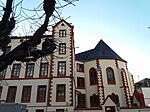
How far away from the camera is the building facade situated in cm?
1895

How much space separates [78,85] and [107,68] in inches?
209

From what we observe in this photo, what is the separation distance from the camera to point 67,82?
64.9ft

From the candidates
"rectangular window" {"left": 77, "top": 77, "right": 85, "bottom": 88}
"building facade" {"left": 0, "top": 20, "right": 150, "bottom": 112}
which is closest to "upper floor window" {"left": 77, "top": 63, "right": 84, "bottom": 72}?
"building facade" {"left": 0, "top": 20, "right": 150, "bottom": 112}

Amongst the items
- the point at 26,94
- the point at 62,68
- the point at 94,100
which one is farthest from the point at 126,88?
the point at 26,94

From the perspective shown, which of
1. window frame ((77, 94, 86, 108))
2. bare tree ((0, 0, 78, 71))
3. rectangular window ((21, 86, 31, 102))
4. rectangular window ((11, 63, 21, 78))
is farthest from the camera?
window frame ((77, 94, 86, 108))

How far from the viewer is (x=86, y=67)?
2706 cm

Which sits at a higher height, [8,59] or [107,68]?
[107,68]

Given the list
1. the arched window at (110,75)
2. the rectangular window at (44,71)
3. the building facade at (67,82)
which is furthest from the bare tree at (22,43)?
the arched window at (110,75)

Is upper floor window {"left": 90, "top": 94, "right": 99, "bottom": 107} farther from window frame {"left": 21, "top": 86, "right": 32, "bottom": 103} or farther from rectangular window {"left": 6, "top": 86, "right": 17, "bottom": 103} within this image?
rectangular window {"left": 6, "top": 86, "right": 17, "bottom": 103}

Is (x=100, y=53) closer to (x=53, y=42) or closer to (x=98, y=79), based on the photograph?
(x=98, y=79)

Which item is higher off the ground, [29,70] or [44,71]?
[29,70]

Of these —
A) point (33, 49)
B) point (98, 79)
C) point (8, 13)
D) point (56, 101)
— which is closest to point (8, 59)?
point (33, 49)

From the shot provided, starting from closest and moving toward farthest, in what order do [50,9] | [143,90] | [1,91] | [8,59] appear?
1. [8,59]
2. [50,9]
3. [1,91]
4. [143,90]

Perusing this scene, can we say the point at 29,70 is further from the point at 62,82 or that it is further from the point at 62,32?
the point at 62,32
